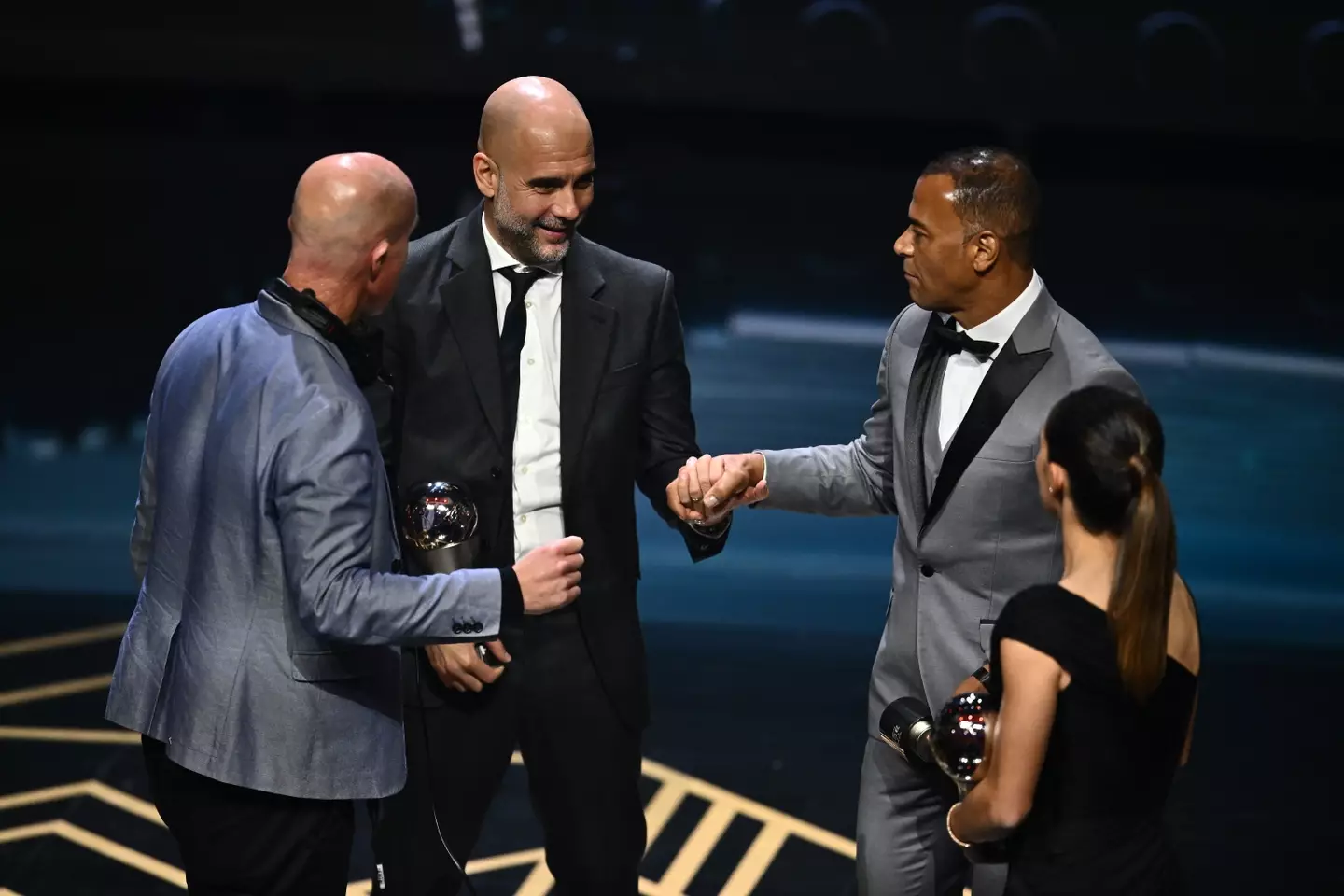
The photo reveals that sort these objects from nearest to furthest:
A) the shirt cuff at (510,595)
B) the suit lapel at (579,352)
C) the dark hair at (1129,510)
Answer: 1. the dark hair at (1129,510)
2. the shirt cuff at (510,595)
3. the suit lapel at (579,352)

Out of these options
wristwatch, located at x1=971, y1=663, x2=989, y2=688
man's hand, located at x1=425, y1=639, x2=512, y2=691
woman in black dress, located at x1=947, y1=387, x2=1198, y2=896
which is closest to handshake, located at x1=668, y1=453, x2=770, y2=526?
man's hand, located at x1=425, y1=639, x2=512, y2=691

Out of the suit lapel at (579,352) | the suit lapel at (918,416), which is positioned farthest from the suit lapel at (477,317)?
the suit lapel at (918,416)

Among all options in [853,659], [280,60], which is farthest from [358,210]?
[280,60]

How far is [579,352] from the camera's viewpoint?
10.1 feet

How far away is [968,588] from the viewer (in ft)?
9.42

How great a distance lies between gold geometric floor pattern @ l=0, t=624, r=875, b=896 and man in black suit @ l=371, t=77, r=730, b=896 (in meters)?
0.75

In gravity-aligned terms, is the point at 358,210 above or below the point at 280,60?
below

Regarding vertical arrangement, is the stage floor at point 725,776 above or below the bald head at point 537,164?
below

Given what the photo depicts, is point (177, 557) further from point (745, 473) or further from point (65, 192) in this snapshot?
point (65, 192)

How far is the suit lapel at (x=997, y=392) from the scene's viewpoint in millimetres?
2844

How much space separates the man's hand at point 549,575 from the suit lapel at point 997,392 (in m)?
0.64

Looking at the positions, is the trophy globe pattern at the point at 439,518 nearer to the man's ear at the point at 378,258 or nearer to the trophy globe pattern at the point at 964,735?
the man's ear at the point at 378,258

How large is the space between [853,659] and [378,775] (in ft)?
8.80

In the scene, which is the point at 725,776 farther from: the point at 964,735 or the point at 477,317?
the point at 964,735
